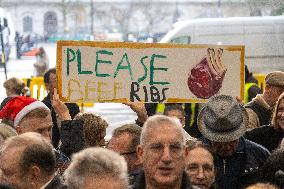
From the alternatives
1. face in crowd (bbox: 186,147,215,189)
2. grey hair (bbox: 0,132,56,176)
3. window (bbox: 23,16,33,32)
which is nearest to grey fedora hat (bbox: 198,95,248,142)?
face in crowd (bbox: 186,147,215,189)

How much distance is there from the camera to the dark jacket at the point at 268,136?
6535mm

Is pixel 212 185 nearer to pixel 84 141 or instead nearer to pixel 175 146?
pixel 175 146

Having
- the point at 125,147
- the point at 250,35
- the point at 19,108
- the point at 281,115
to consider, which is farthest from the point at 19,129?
the point at 250,35

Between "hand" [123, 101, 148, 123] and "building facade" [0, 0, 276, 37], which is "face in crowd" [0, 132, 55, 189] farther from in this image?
"building facade" [0, 0, 276, 37]

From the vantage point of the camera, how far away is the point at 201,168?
512cm

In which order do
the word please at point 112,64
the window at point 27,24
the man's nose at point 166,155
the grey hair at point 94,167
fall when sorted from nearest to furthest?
the grey hair at point 94,167, the man's nose at point 166,155, the word please at point 112,64, the window at point 27,24

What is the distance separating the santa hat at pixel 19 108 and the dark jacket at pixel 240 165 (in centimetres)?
126

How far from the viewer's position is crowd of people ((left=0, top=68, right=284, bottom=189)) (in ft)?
12.8

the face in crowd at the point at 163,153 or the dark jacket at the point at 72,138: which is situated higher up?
the face in crowd at the point at 163,153

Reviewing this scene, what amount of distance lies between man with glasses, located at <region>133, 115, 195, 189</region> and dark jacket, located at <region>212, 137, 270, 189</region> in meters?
0.95

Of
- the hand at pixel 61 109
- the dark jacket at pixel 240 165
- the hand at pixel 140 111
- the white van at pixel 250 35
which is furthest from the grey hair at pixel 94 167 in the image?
the white van at pixel 250 35

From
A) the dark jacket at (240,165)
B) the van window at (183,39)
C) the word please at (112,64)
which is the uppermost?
the word please at (112,64)

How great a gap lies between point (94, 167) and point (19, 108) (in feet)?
8.56

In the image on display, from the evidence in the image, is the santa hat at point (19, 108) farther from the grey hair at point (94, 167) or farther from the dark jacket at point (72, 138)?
the grey hair at point (94, 167)
